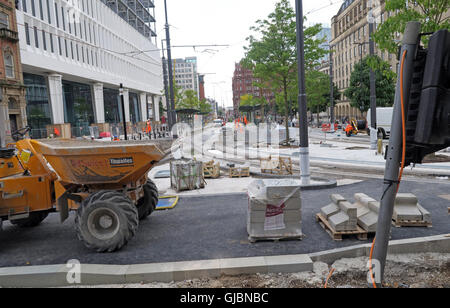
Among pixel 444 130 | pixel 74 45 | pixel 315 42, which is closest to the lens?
pixel 444 130

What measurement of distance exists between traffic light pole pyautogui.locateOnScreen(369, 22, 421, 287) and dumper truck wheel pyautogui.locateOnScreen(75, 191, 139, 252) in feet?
13.1

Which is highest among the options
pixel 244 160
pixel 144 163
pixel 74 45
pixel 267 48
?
pixel 74 45

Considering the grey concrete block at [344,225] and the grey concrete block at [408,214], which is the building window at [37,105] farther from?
the grey concrete block at [408,214]

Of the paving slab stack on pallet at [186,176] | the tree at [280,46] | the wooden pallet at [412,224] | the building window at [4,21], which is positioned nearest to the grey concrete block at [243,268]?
the wooden pallet at [412,224]

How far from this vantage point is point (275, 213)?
6.29 m

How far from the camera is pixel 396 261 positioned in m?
5.41

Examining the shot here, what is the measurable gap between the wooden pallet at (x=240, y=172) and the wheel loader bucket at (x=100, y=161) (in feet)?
25.3

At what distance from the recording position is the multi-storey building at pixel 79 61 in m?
35.6

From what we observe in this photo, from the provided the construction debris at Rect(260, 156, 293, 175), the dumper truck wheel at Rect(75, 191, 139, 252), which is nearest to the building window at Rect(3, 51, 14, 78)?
the construction debris at Rect(260, 156, 293, 175)

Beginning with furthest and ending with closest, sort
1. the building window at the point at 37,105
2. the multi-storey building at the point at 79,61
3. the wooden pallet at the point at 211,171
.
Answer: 1. the building window at the point at 37,105
2. the multi-storey building at the point at 79,61
3. the wooden pallet at the point at 211,171

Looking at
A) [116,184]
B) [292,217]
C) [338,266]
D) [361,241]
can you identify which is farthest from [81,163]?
[361,241]

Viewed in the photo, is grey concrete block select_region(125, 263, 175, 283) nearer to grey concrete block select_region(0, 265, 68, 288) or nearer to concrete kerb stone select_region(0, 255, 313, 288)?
concrete kerb stone select_region(0, 255, 313, 288)
